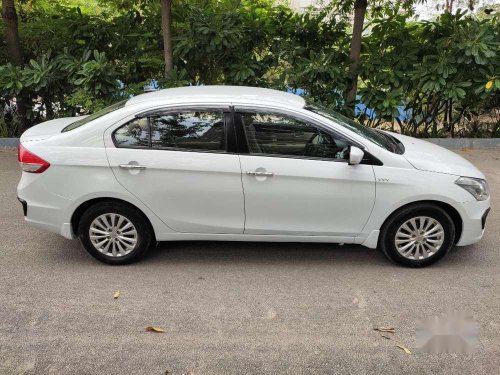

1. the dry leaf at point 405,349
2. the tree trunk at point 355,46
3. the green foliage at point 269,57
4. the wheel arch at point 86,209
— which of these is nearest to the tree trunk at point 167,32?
the green foliage at point 269,57

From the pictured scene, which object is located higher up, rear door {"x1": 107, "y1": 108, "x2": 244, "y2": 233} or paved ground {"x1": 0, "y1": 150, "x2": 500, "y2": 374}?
rear door {"x1": 107, "y1": 108, "x2": 244, "y2": 233}

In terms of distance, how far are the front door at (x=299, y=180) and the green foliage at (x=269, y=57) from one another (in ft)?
13.4

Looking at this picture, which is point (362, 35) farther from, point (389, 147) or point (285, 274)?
point (285, 274)

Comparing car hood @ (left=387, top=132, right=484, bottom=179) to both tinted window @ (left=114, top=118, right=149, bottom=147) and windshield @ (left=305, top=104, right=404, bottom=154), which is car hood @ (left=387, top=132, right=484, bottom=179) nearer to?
windshield @ (left=305, top=104, right=404, bottom=154)

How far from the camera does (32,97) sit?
845 cm

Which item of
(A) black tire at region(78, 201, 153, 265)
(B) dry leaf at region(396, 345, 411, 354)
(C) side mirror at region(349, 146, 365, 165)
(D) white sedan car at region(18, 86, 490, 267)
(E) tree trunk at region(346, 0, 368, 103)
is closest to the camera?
(B) dry leaf at region(396, 345, 411, 354)

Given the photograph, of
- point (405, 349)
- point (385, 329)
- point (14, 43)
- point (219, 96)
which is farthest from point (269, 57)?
point (405, 349)

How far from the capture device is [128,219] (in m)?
4.18

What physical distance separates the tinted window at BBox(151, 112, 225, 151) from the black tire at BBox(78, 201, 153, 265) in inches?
24.9

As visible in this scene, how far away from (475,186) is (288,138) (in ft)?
5.56

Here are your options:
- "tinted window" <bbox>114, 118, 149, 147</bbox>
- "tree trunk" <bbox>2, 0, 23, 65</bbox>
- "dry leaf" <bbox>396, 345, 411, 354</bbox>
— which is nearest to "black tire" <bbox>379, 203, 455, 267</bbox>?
"dry leaf" <bbox>396, 345, 411, 354</bbox>

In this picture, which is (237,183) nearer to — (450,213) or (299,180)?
(299,180)

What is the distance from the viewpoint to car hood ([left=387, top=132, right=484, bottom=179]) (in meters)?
4.16

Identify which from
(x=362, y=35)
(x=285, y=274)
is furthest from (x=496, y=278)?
(x=362, y=35)
